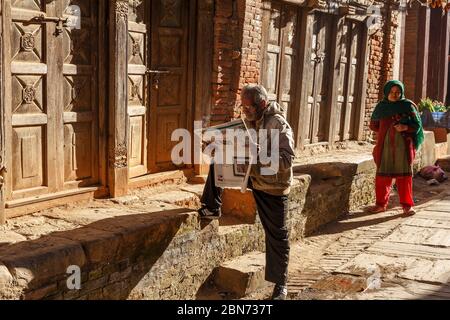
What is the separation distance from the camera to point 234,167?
5234 millimetres

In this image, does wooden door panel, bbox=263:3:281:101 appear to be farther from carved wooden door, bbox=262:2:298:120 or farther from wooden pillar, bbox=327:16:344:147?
wooden pillar, bbox=327:16:344:147

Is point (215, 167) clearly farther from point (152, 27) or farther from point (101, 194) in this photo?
point (152, 27)

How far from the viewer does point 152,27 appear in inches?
271

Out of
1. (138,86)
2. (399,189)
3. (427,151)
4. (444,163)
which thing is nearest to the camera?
(138,86)

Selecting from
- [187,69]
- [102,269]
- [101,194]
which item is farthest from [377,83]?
[102,269]

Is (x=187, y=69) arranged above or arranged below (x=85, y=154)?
above

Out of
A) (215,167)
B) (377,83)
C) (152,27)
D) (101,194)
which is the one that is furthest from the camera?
(377,83)

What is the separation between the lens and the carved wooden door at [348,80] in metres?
11.2

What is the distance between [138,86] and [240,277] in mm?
2530

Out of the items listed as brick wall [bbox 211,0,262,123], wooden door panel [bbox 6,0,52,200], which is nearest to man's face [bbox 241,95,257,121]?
wooden door panel [bbox 6,0,52,200]

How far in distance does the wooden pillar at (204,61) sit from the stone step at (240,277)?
1771 millimetres

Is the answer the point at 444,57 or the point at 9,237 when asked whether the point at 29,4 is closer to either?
the point at 9,237

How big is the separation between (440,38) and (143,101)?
13.4 metres

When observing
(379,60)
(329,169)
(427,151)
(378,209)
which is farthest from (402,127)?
(427,151)
